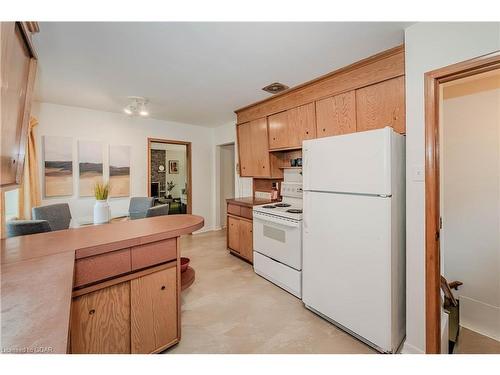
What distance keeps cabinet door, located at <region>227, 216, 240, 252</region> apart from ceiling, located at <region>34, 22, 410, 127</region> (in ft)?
6.15

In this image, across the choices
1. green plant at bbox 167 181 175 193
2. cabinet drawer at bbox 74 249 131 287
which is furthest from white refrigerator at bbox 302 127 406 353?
green plant at bbox 167 181 175 193

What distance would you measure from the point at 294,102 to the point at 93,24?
7.04 ft

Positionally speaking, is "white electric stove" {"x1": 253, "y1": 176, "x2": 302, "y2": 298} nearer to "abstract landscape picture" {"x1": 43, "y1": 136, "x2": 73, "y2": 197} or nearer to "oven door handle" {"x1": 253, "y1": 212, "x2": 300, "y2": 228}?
"oven door handle" {"x1": 253, "y1": 212, "x2": 300, "y2": 228}

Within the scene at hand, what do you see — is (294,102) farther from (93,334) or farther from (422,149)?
(93,334)

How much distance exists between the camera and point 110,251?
1325mm

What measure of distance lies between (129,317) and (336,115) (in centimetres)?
255

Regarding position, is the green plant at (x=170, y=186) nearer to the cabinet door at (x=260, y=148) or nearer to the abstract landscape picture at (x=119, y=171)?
the abstract landscape picture at (x=119, y=171)

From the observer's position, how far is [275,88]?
9.35 feet

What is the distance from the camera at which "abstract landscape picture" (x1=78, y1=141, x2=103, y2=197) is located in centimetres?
364

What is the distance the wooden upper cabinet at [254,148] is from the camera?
3471mm

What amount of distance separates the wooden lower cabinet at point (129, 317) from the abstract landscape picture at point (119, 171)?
9.78ft

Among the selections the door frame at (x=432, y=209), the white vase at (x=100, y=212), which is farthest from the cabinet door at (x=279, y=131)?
the white vase at (x=100, y=212)
